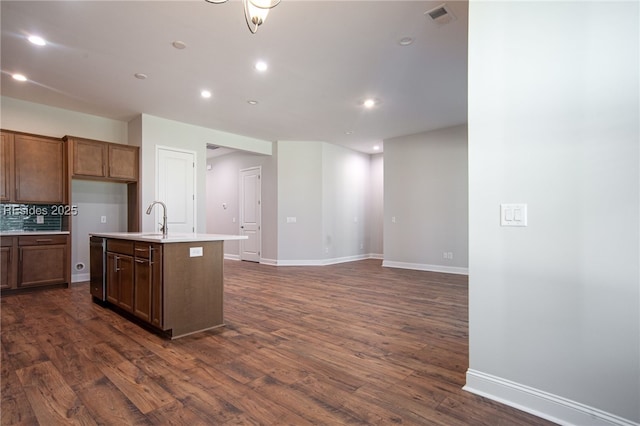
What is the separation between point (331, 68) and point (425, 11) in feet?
4.33

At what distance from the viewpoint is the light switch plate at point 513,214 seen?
1816 millimetres

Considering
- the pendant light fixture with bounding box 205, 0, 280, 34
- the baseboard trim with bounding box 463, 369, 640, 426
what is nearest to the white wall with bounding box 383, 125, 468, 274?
the baseboard trim with bounding box 463, 369, 640, 426

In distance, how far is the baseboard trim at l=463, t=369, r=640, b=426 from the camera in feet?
5.21

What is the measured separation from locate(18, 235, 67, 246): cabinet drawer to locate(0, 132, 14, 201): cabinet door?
60cm

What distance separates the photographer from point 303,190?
7477 mm

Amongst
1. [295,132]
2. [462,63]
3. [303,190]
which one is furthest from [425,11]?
[303,190]

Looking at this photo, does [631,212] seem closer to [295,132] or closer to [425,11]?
[425,11]

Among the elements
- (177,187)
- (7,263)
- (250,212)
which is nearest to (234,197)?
(250,212)

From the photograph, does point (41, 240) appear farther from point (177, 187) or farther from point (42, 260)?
point (177, 187)

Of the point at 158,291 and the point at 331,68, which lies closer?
the point at 158,291

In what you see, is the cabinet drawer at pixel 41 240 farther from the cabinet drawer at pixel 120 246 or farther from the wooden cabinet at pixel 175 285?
the wooden cabinet at pixel 175 285

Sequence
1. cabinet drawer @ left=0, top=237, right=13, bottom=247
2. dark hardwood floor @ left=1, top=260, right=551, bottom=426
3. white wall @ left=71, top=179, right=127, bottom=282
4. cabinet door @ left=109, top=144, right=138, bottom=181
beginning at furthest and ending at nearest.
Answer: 1. white wall @ left=71, top=179, right=127, bottom=282
2. cabinet door @ left=109, top=144, right=138, bottom=181
3. cabinet drawer @ left=0, top=237, right=13, bottom=247
4. dark hardwood floor @ left=1, top=260, right=551, bottom=426

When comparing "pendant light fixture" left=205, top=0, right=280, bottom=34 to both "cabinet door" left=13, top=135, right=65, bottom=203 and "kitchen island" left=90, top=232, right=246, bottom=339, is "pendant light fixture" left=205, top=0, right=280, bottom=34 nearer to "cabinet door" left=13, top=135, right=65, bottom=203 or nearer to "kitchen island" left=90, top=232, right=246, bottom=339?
"kitchen island" left=90, top=232, right=246, bottom=339

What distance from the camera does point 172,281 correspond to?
286cm
